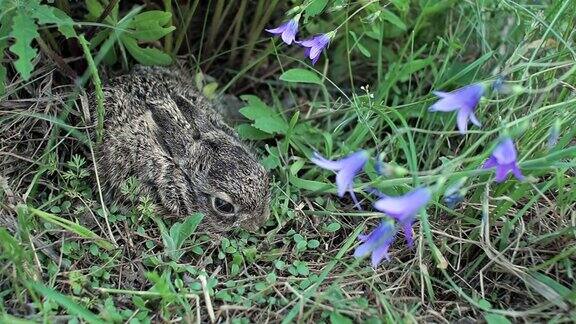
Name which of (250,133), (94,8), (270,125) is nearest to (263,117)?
(270,125)

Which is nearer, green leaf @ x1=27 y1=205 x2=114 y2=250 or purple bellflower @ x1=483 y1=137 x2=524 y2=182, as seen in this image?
purple bellflower @ x1=483 y1=137 x2=524 y2=182

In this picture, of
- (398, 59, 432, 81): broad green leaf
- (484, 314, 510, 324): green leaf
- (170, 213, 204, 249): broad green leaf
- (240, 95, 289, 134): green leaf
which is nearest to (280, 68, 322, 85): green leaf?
(240, 95, 289, 134): green leaf

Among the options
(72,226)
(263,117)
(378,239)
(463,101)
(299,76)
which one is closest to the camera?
(463,101)

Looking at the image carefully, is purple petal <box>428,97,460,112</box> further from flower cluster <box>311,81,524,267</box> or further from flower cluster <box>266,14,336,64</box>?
flower cluster <box>266,14,336,64</box>

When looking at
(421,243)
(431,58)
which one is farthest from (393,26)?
(421,243)

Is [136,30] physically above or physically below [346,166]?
above

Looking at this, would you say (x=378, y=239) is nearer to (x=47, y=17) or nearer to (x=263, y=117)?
(x=263, y=117)
